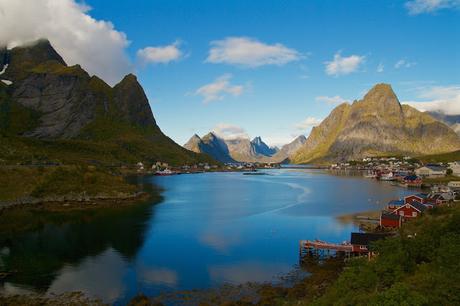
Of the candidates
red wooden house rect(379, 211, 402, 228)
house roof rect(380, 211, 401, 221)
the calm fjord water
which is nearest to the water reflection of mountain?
the calm fjord water

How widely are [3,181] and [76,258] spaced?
45.4 m

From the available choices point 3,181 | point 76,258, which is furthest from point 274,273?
point 3,181

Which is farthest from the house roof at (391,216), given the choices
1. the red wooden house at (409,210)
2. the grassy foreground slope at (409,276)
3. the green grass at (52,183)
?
the green grass at (52,183)

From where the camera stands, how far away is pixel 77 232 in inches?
2248

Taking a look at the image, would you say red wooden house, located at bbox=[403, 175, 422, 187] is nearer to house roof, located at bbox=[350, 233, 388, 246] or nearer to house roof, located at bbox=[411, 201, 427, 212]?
house roof, located at bbox=[411, 201, 427, 212]

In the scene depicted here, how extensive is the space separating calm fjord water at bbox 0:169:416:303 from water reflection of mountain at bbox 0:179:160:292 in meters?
0.12

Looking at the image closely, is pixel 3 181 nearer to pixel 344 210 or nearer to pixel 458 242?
pixel 344 210

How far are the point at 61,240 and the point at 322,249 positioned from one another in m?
35.3

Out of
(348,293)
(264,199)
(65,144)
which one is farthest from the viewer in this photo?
(65,144)

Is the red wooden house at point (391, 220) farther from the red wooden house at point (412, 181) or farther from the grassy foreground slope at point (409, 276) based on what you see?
the red wooden house at point (412, 181)

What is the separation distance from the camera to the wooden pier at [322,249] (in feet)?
144

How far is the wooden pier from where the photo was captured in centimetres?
4396

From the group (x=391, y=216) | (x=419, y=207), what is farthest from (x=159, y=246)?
(x=419, y=207)

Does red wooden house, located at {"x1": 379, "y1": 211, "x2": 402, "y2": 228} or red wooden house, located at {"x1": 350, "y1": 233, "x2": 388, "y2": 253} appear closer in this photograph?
red wooden house, located at {"x1": 350, "y1": 233, "x2": 388, "y2": 253}
